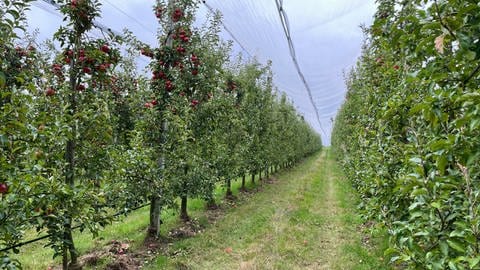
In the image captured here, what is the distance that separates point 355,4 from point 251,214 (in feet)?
18.7

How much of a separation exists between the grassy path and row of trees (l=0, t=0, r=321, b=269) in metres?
0.96

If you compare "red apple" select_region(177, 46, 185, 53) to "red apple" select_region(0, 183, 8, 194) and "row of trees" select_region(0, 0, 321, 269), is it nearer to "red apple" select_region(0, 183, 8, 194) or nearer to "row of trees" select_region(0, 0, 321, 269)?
"row of trees" select_region(0, 0, 321, 269)

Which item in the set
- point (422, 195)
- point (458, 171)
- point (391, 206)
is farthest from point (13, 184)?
point (391, 206)

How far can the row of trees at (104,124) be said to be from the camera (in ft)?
8.12

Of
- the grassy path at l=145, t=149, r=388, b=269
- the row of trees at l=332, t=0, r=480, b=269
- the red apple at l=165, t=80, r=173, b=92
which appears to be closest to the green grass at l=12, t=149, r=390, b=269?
the grassy path at l=145, t=149, r=388, b=269

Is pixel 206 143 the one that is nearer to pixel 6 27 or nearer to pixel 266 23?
pixel 266 23

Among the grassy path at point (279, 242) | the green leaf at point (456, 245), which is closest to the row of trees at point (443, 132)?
the green leaf at point (456, 245)

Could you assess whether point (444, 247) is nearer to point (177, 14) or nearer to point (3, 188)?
point (3, 188)

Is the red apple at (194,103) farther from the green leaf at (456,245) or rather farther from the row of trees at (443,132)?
the green leaf at (456,245)

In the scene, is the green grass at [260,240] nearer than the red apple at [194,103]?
Yes

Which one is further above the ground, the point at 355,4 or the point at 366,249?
the point at 355,4

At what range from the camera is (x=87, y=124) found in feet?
12.7

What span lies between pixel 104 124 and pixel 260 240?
12.3ft

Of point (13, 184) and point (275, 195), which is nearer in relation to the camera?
point (13, 184)
